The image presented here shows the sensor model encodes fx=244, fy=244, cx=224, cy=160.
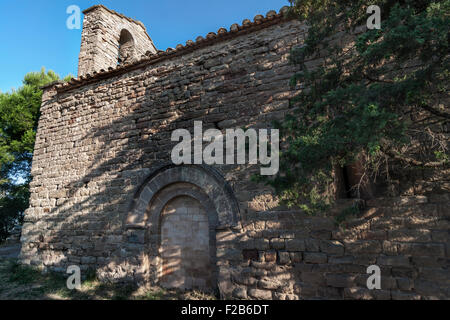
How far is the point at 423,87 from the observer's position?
2242 millimetres

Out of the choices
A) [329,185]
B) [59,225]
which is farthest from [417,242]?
[59,225]

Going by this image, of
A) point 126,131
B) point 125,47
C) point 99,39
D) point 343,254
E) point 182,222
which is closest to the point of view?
point 343,254

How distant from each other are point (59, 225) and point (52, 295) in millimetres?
1727

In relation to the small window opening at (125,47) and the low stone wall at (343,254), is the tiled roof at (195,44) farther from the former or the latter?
the low stone wall at (343,254)

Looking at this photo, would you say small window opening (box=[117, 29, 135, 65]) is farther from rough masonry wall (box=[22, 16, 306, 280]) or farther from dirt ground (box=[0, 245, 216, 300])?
dirt ground (box=[0, 245, 216, 300])

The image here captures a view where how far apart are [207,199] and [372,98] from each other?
9.97 ft

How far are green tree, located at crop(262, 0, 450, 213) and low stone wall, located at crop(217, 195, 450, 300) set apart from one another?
55 cm

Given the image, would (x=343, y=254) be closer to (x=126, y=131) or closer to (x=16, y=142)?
(x=126, y=131)

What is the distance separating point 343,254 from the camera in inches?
134

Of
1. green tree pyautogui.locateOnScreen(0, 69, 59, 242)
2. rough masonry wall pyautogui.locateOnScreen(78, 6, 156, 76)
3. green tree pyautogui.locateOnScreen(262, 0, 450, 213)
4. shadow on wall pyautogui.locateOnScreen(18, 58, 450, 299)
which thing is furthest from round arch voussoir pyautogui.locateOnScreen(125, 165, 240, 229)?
green tree pyautogui.locateOnScreen(0, 69, 59, 242)

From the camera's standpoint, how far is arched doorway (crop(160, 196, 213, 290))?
441 cm

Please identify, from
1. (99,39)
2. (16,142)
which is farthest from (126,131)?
(16,142)

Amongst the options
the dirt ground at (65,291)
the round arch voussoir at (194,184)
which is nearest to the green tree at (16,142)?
the dirt ground at (65,291)
